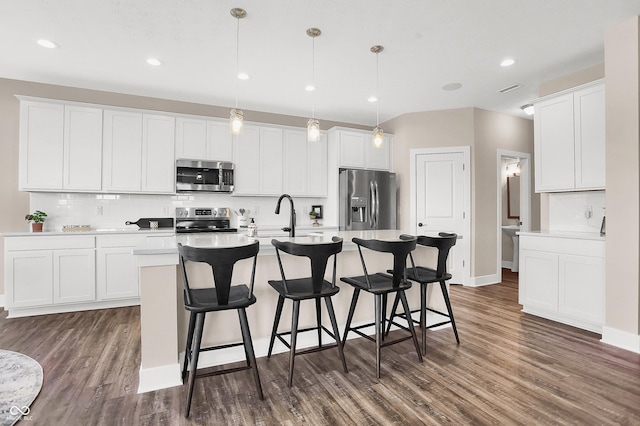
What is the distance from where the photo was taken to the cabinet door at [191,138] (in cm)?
442

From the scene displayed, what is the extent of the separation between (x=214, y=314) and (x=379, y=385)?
4.17ft

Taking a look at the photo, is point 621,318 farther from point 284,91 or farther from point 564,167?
point 284,91

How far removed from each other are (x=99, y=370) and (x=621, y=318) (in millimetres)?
4232

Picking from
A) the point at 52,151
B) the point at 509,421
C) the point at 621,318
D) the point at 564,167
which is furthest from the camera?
the point at 52,151

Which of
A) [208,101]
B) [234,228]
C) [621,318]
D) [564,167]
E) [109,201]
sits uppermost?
[208,101]

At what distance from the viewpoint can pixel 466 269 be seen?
498 centimetres

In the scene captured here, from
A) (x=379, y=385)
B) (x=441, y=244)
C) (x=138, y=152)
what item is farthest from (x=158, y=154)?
(x=379, y=385)

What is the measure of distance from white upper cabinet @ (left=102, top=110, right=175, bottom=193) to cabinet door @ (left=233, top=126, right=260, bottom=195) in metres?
0.86

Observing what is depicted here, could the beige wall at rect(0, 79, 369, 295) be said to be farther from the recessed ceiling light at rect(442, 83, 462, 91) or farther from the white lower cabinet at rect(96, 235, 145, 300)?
the recessed ceiling light at rect(442, 83, 462, 91)

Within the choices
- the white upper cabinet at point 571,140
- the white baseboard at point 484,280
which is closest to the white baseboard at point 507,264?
the white baseboard at point 484,280

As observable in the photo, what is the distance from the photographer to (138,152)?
4.22m

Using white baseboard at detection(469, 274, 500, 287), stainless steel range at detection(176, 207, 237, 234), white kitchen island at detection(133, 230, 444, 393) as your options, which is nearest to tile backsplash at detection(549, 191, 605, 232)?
white baseboard at detection(469, 274, 500, 287)

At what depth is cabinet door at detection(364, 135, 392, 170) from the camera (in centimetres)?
539

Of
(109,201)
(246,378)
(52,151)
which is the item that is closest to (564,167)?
(246,378)
